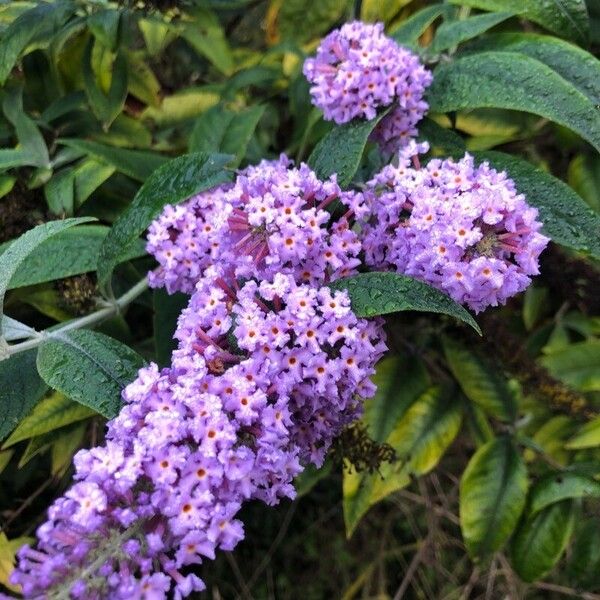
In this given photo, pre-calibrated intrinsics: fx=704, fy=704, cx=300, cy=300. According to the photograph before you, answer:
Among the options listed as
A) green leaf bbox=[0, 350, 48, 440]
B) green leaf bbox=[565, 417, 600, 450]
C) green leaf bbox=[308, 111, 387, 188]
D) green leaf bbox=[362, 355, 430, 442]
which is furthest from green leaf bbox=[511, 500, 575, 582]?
green leaf bbox=[0, 350, 48, 440]

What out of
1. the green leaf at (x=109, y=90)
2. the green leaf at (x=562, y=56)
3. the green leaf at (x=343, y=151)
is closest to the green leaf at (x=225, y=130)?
the green leaf at (x=109, y=90)

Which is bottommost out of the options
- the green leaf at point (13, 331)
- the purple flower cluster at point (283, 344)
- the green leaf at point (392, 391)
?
the green leaf at point (392, 391)

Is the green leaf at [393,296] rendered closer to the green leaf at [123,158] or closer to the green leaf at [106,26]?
the green leaf at [123,158]

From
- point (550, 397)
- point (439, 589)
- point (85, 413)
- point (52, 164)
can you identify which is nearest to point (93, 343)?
point (85, 413)

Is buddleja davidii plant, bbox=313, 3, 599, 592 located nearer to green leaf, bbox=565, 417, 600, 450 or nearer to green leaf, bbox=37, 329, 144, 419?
green leaf, bbox=565, 417, 600, 450

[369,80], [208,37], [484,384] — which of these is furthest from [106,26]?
[484,384]

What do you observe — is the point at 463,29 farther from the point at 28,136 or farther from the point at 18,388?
the point at 18,388
